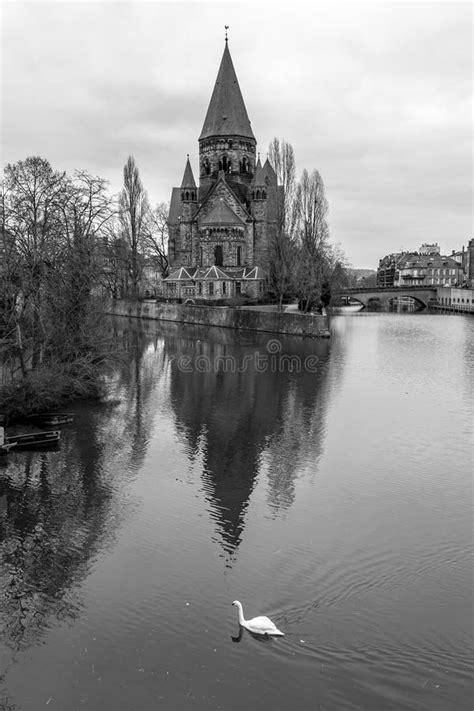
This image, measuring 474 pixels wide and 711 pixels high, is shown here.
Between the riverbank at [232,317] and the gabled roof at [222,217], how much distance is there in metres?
8.82

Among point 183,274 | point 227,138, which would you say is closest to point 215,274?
point 183,274

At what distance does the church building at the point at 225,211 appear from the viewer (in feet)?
182

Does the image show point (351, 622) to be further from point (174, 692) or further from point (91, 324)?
point (91, 324)

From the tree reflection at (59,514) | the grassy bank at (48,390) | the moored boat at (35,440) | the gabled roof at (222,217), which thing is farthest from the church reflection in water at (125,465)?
the gabled roof at (222,217)

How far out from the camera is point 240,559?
1002 cm

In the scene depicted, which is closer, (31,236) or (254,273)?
(31,236)

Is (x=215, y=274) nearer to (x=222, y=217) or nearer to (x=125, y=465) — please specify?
(x=222, y=217)

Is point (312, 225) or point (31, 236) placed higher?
point (312, 225)

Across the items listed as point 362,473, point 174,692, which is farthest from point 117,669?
point 362,473

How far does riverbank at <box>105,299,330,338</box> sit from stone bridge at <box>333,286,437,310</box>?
2745cm

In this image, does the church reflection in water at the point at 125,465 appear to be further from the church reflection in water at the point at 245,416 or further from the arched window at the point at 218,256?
the arched window at the point at 218,256

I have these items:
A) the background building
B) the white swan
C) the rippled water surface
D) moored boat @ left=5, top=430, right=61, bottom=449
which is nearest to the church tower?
the rippled water surface

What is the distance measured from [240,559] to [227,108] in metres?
54.6

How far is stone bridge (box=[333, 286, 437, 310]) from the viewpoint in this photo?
75781mm
